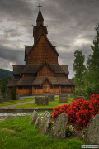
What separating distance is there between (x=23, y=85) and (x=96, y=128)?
4148 centimetres

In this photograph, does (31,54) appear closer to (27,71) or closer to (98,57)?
(27,71)

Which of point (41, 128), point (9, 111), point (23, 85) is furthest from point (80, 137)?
point (23, 85)

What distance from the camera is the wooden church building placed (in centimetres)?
4638

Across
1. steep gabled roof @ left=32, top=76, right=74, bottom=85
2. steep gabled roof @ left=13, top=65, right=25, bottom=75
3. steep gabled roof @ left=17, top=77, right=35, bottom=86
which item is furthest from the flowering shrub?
steep gabled roof @ left=13, top=65, right=25, bottom=75

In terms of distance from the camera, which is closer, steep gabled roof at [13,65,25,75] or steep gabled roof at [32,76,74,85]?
steep gabled roof at [32,76,74,85]

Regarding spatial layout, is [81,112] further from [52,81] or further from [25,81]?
[25,81]

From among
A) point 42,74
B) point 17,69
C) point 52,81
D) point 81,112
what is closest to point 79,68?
point 52,81

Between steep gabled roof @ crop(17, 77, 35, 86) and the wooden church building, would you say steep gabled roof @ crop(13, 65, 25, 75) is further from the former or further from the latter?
steep gabled roof @ crop(17, 77, 35, 86)

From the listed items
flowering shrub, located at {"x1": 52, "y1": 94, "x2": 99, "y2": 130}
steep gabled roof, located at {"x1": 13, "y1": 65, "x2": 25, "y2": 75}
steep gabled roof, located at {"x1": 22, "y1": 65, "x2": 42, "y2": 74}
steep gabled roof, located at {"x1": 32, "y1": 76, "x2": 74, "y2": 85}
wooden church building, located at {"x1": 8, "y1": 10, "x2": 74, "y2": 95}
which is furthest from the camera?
steep gabled roof, located at {"x1": 13, "y1": 65, "x2": 25, "y2": 75}

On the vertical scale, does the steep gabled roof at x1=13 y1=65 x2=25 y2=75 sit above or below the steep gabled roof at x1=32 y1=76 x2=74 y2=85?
above

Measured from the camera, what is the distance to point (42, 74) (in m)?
48.1

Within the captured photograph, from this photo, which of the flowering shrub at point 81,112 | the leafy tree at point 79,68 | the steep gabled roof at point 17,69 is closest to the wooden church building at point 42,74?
the steep gabled roof at point 17,69

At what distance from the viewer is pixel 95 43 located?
3784 centimetres

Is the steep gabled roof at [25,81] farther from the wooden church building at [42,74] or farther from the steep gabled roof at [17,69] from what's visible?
the steep gabled roof at [17,69]
